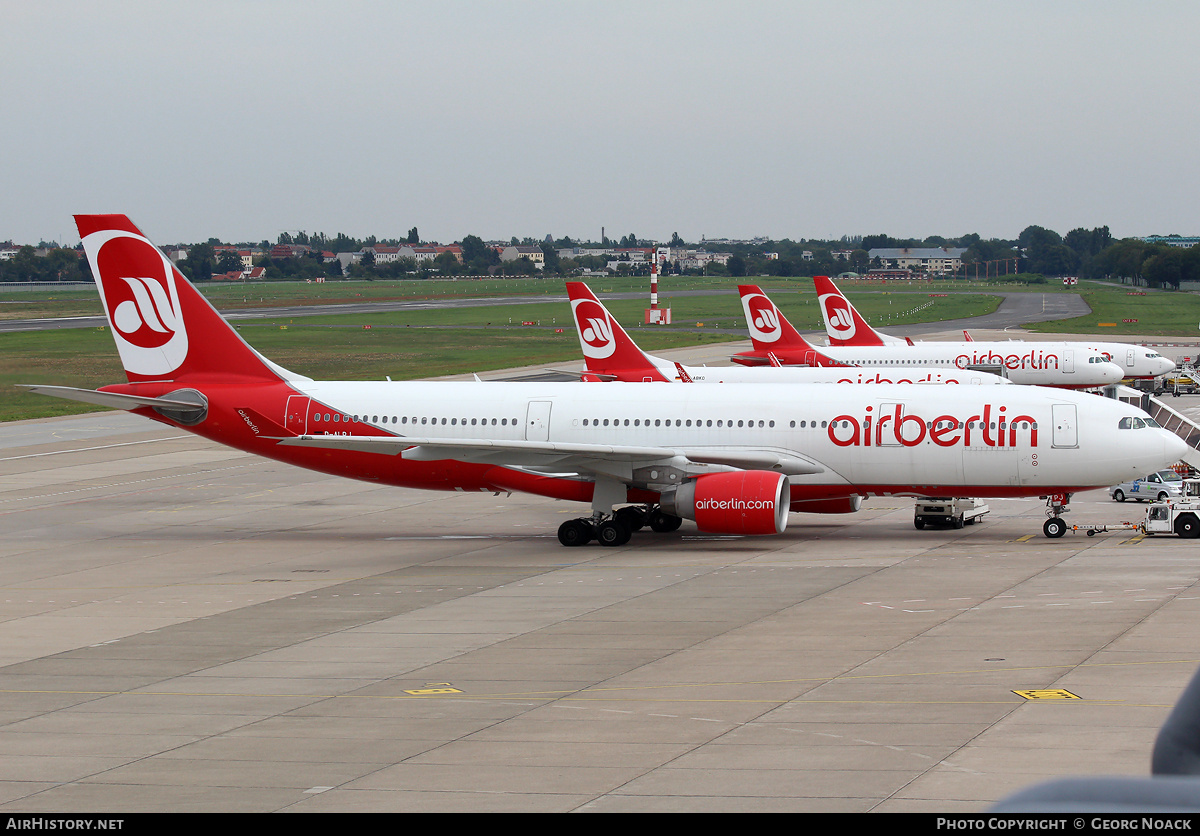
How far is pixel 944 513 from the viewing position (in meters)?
36.5

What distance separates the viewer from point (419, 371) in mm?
93375

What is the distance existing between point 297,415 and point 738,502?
13.3m

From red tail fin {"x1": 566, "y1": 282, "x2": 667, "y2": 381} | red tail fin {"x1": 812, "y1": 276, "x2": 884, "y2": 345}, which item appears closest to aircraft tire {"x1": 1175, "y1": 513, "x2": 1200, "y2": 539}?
red tail fin {"x1": 566, "y1": 282, "x2": 667, "y2": 381}

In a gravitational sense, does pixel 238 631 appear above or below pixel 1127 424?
below

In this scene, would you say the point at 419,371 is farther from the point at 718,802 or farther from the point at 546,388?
the point at 718,802

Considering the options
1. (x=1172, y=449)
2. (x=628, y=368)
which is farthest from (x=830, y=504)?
(x=628, y=368)

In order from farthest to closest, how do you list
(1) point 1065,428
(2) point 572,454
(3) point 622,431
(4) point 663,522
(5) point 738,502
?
1. (4) point 663,522
2. (3) point 622,431
3. (2) point 572,454
4. (1) point 1065,428
5. (5) point 738,502

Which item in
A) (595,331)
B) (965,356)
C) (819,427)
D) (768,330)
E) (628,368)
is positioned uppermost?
(595,331)

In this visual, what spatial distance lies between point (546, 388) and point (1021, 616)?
1763cm

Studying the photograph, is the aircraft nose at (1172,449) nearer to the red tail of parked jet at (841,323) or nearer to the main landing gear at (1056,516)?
the main landing gear at (1056,516)

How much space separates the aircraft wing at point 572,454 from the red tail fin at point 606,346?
75.6 ft

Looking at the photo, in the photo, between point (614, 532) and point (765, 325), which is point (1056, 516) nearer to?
point (614, 532)

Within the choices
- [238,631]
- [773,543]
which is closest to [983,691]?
[238,631]
